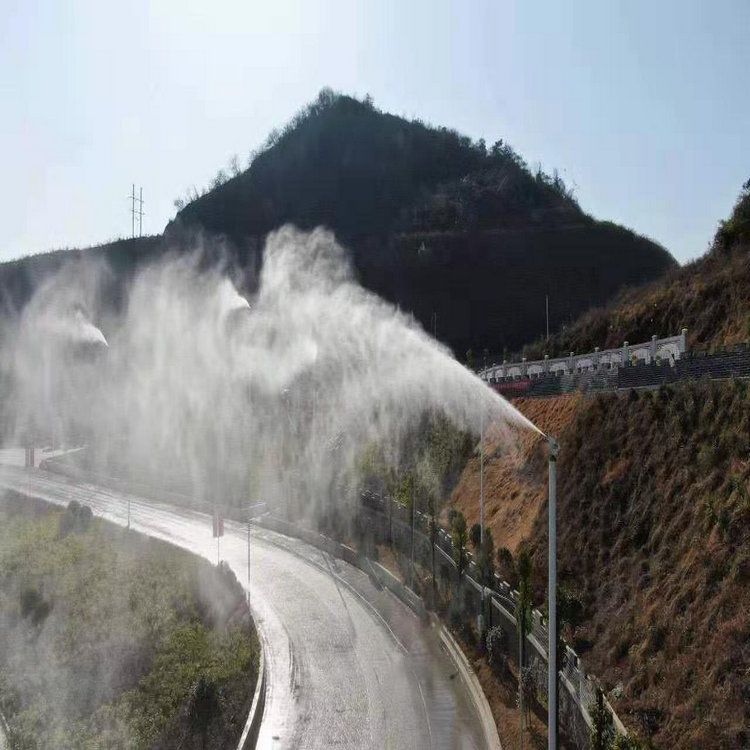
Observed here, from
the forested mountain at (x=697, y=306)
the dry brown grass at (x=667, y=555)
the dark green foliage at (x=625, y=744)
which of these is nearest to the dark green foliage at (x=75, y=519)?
the dry brown grass at (x=667, y=555)

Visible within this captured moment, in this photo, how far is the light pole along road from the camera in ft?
70.3

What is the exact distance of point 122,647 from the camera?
31.0m

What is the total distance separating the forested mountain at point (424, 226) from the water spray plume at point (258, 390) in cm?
923

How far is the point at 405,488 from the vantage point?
41938mm

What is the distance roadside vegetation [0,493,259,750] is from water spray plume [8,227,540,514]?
11.8 metres

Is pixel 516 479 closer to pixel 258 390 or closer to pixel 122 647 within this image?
pixel 122 647

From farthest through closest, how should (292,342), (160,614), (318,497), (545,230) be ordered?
(545,230), (292,342), (318,497), (160,614)

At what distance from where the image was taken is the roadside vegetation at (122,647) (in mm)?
24578

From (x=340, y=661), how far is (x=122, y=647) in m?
10.2

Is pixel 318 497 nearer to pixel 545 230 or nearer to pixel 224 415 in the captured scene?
pixel 224 415

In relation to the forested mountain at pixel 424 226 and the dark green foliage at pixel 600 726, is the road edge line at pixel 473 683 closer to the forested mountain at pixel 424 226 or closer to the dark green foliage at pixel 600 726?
the dark green foliage at pixel 600 726

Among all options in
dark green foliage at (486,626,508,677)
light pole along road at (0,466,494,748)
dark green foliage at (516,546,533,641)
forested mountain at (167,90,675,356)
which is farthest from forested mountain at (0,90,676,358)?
dark green foliage at (516,546,533,641)

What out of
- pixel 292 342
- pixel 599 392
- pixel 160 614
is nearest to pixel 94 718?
pixel 160 614

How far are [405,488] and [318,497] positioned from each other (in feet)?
28.5
